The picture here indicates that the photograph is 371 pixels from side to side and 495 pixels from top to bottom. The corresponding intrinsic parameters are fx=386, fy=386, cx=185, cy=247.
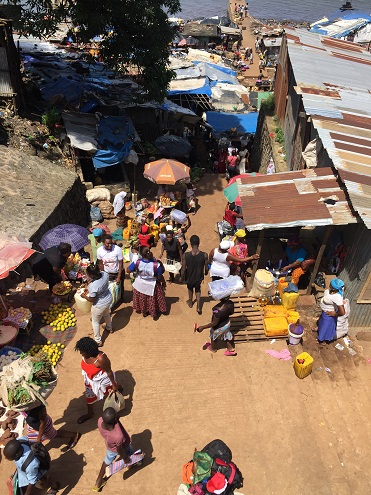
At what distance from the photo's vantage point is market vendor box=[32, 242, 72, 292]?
7750mm

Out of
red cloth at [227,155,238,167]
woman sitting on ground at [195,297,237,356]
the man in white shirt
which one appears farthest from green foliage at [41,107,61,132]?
woman sitting on ground at [195,297,237,356]

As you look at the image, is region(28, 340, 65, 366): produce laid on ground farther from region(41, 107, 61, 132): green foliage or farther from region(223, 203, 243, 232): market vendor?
region(41, 107, 61, 132): green foliage

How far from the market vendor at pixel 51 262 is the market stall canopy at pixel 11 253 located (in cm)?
93

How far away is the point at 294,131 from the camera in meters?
11.4

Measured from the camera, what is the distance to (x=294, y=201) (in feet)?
25.1

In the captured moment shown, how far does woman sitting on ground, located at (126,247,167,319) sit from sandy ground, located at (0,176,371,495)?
11.9 inches

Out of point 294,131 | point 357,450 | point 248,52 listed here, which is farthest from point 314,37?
point 248,52

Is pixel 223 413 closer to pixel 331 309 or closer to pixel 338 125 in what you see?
pixel 331 309

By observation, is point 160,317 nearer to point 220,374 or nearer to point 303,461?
point 220,374

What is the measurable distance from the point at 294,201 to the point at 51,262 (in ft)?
16.5

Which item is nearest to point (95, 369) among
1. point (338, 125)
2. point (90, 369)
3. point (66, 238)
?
point (90, 369)

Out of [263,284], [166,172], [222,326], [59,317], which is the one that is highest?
[166,172]

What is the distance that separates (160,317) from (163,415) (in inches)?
86.4

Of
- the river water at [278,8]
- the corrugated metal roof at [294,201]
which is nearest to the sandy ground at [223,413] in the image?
the corrugated metal roof at [294,201]
